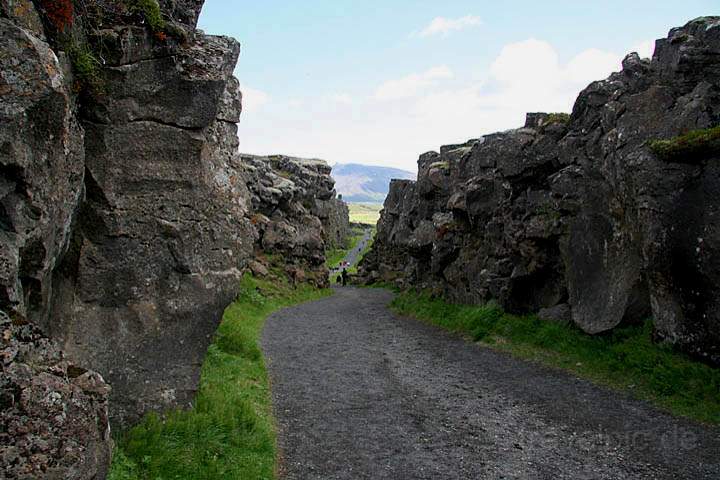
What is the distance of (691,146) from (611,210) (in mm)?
A: 4582

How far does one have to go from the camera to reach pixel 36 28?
7.76m

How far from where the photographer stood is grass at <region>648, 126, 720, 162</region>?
1475cm

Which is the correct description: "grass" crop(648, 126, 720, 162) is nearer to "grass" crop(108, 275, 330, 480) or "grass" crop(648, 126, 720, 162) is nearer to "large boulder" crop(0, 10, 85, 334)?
"grass" crop(108, 275, 330, 480)

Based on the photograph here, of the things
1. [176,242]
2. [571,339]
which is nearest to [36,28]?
[176,242]

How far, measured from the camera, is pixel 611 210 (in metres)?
19.5

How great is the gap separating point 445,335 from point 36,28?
68.0 feet

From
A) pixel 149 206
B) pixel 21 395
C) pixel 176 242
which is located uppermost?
pixel 149 206

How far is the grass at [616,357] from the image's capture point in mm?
13750

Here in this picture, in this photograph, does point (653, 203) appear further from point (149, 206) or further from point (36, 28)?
point (36, 28)

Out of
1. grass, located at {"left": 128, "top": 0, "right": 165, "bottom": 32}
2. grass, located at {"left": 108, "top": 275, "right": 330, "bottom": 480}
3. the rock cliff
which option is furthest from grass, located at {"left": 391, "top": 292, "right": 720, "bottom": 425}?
grass, located at {"left": 128, "top": 0, "right": 165, "bottom": 32}

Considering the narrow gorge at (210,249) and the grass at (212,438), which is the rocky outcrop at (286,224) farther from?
the grass at (212,438)

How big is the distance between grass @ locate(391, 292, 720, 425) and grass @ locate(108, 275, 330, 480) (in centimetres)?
974

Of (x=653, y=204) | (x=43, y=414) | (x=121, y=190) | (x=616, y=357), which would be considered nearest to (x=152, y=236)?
(x=121, y=190)

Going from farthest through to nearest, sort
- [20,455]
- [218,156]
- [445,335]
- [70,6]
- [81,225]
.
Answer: [445,335] < [218,156] < [81,225] < [70,6] < [20,455]
